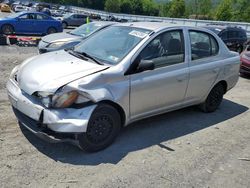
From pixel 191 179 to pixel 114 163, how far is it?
1.01 m

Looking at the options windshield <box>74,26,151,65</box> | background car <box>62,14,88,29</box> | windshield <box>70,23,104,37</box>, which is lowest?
background car <box>62,14,88,29</box>

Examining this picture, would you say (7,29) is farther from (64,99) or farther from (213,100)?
→ (64,99)

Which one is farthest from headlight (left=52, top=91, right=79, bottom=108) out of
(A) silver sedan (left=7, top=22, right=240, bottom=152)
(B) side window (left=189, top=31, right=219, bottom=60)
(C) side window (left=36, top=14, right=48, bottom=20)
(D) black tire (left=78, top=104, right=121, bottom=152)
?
(C) side window (left=36, top=14, right=48, bottom=20)

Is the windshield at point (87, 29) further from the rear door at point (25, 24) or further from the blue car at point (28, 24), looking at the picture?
the rear door at point (25, 24)

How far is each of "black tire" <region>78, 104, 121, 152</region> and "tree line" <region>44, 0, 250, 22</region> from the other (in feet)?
238

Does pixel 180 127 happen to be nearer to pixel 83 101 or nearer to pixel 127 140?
pixel 127 140

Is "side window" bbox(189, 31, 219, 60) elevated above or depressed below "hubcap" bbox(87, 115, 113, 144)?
above

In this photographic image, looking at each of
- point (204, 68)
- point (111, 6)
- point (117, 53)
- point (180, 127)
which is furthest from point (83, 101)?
point (111, 6)

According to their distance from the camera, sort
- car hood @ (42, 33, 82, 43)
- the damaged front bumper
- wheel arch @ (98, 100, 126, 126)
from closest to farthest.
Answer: the damaged front bumper, wheel arch @ (98, 100, 126, 126), car hood @ (42, 33, 82, 43)

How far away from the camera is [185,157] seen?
468cm

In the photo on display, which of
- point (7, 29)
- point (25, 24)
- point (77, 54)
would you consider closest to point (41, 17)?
point (25, 24)

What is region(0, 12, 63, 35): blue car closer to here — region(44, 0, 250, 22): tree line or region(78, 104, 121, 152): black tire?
region(78, 104, 121, 152): black tire

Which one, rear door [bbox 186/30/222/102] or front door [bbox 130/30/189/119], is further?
rear door [bbox 186/30/222/102]

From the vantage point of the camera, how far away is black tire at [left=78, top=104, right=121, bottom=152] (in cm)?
436
